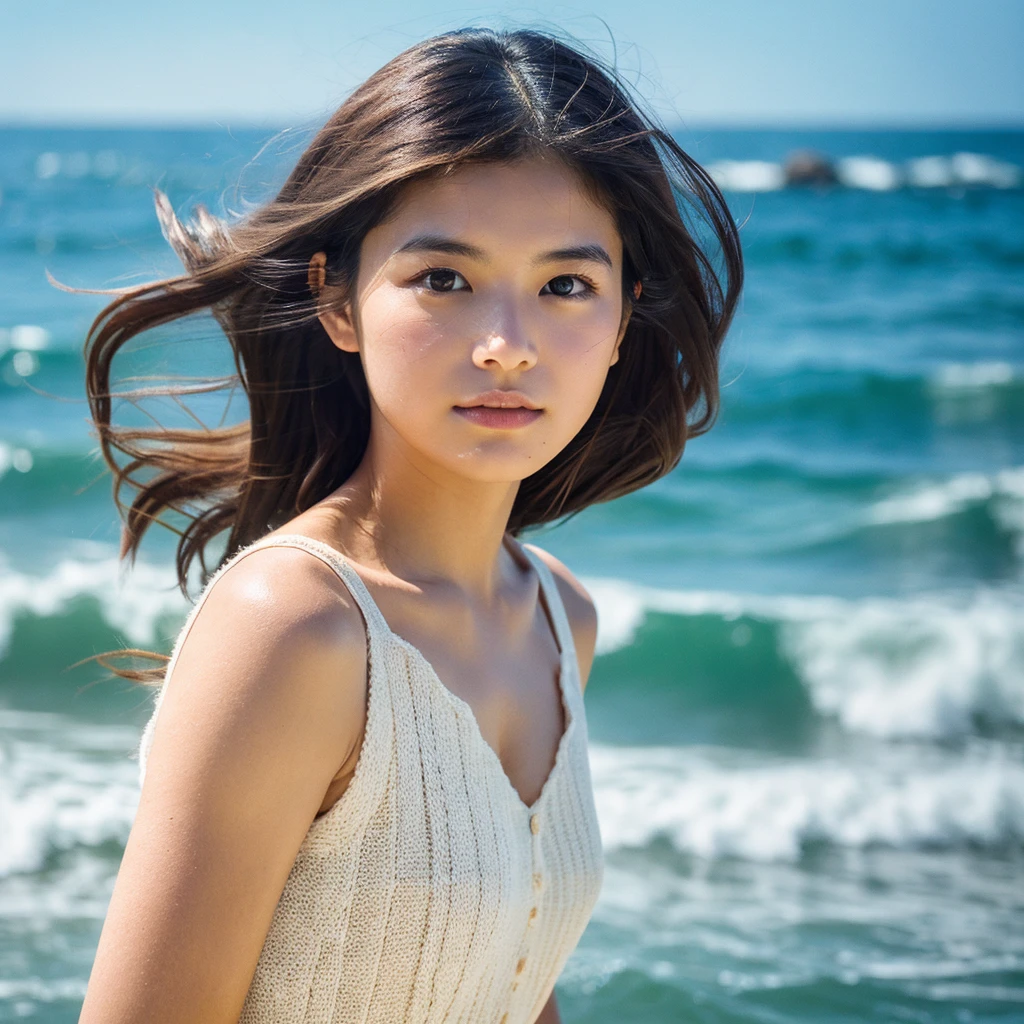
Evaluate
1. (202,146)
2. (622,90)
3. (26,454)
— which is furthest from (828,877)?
(202,146)

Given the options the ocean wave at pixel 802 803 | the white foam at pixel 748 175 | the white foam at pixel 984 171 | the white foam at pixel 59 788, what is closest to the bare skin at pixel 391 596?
the ocean wave at pixel 802 803

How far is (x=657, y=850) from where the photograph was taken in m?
4.78

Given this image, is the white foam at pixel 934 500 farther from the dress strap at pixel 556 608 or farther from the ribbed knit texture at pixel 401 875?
the ribbed knit texture at pixel 401 875

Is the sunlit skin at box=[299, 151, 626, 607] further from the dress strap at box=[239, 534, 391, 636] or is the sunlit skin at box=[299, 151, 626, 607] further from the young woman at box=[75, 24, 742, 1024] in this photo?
the dress strap at box=[239, 534, 391, 636]

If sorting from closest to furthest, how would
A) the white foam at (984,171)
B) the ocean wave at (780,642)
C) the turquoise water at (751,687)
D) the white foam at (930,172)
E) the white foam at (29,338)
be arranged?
the turquoise water at (751,687), the ocean wave at (780,642), the white foam at (29,338), the white foam at (930,172), the white foam at (984,171)

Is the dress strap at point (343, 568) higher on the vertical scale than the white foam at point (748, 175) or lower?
lower

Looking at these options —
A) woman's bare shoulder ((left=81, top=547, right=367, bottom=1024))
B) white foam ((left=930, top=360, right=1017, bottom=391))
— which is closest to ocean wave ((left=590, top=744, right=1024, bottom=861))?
woman's bare shoulder ((left=81, top=547, right=367, bottom=1024))

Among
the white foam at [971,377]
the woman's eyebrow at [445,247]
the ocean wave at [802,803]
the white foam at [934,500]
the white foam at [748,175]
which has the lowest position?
the ocean wave at [802,803]

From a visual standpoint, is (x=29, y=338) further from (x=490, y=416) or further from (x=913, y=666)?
(x=490, y=416)

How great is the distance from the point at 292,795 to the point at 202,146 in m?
68.3

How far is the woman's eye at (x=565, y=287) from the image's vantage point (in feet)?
5.81

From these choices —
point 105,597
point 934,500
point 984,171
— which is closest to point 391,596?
point 105,597

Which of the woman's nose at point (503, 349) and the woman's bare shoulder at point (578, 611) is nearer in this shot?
the woman's nose at point (503, 349)

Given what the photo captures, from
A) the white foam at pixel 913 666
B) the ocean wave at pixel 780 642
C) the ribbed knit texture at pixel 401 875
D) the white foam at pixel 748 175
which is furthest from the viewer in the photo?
the white foam at pixel 748 175
